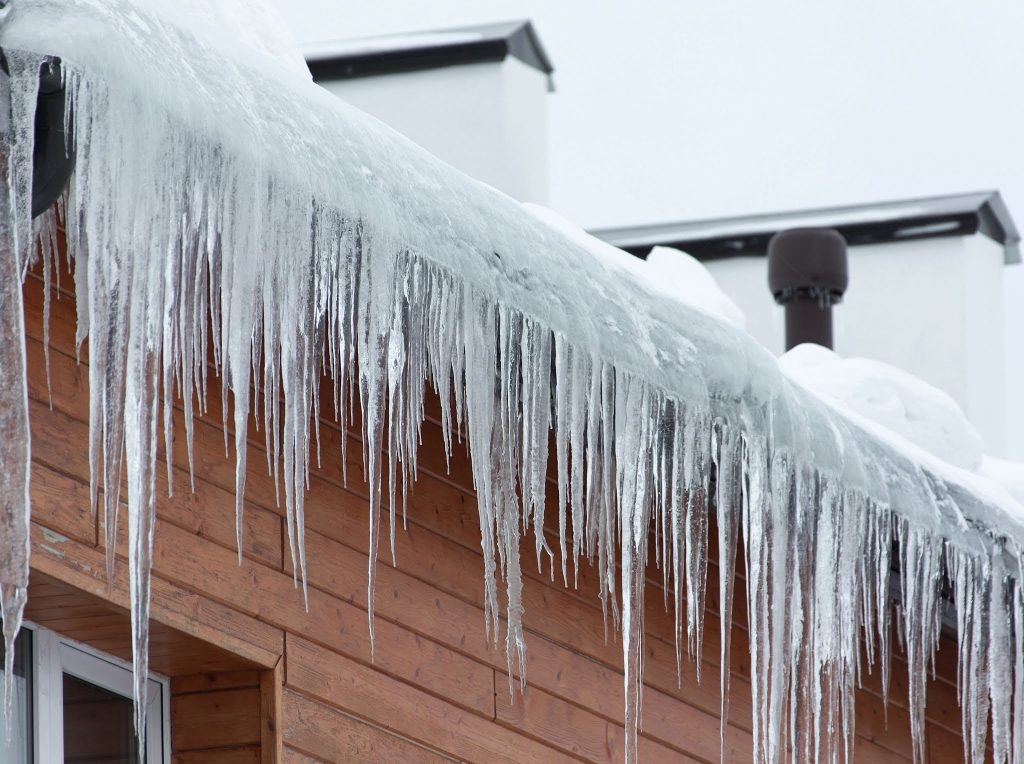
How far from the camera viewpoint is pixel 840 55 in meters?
45.7

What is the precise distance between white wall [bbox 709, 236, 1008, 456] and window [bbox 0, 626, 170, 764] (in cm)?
518

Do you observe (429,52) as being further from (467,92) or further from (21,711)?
(21,711)

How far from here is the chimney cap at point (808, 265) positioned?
6.87 m

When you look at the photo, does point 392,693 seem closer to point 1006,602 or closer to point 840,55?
point 1006,602

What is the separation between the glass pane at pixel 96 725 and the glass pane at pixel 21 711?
10cm

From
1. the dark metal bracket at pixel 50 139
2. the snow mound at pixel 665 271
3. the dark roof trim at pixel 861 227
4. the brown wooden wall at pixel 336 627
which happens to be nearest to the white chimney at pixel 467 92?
the dark roof trim at pixel 861 227

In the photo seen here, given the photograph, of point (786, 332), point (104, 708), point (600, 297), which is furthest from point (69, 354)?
point (786, 332)

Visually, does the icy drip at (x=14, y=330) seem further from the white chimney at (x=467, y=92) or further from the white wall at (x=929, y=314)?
the white wall at (x=929, y=314)

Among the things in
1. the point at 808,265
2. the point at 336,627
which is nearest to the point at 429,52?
the point at 808,265

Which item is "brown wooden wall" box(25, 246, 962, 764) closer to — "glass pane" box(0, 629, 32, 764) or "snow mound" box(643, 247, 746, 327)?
"glass pane" box(0, 629, 32, 764)

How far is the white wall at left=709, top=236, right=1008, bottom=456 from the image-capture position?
26.7 ft

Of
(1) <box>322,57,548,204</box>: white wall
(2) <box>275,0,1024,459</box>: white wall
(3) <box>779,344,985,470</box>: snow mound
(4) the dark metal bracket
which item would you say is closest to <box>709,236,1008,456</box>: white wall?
(1) <box>322,57,548,204</box>: white wall

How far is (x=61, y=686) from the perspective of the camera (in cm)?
302

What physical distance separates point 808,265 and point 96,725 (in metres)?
4.34
